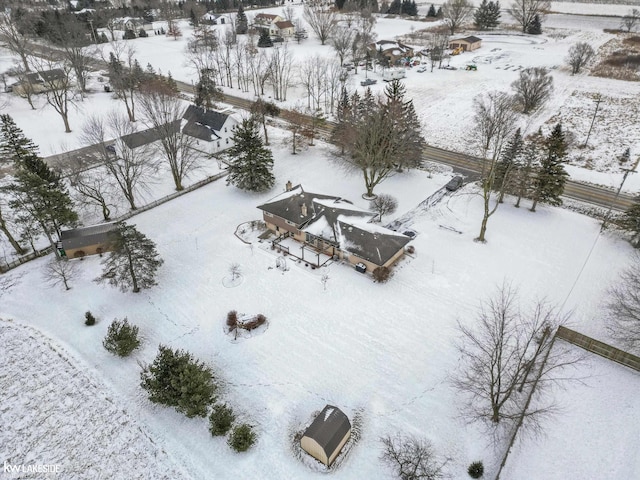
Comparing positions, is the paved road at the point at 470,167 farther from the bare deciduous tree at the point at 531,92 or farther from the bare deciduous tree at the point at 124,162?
the bare deciduous tree at the point at 531,92

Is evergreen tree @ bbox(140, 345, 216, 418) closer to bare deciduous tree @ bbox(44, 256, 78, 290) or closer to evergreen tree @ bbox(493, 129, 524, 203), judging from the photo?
bare deciduous tree @ bbox(44, 256, 78, 290)

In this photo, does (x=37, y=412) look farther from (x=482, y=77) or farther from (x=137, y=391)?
(x=482, y=77)

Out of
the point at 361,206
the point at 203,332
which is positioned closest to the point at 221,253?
the point at 203,332

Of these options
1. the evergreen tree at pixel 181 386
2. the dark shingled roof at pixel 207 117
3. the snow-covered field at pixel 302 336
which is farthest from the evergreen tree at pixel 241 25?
the evergreen tree at pixel 181 386

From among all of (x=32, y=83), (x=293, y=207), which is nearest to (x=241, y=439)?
(x=293, y=207)

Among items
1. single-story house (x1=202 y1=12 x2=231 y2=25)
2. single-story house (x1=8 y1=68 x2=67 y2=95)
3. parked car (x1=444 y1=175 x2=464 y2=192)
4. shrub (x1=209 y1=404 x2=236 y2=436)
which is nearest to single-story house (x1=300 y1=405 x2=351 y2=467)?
shrub (x1=209 y1=404 x2=236 y2=436)

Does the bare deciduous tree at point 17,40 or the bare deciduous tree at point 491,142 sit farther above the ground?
the bare deciduous tree at point 17,40
